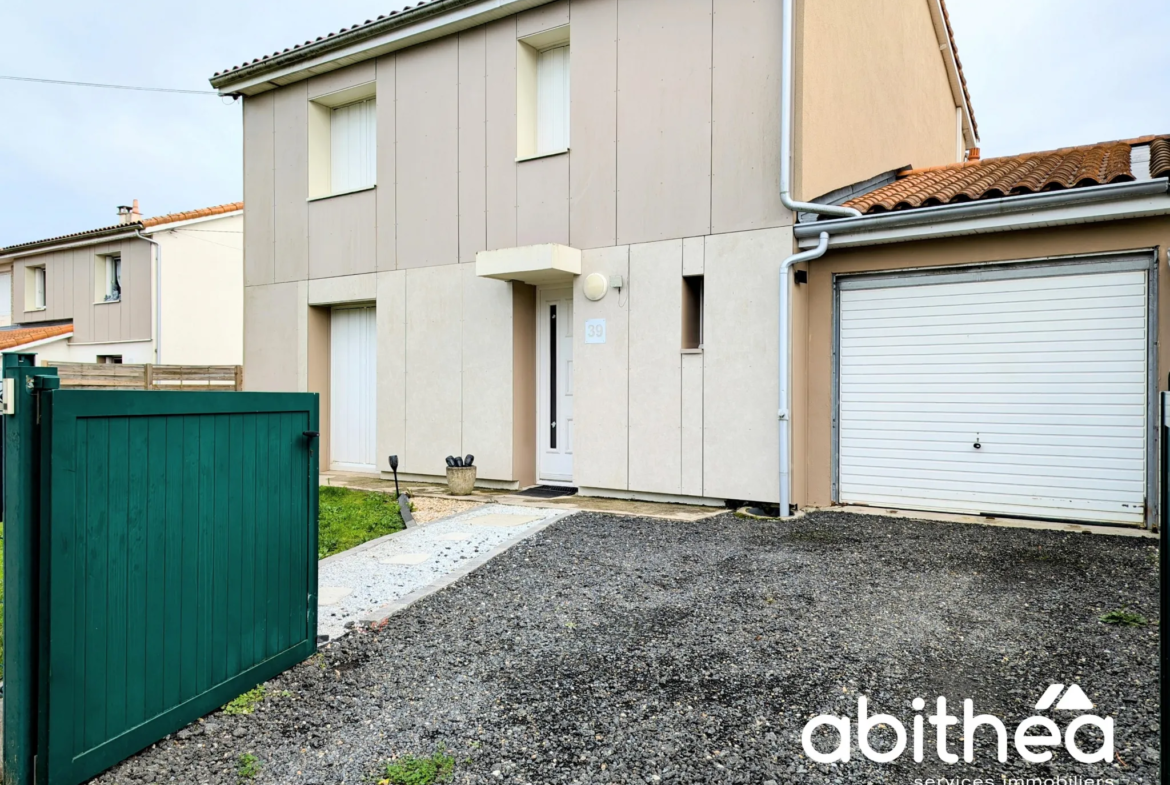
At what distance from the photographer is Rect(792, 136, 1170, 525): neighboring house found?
6664mm

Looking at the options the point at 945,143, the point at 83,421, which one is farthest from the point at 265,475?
the point at 945,143

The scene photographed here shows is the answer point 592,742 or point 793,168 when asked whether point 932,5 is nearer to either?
point 793,168

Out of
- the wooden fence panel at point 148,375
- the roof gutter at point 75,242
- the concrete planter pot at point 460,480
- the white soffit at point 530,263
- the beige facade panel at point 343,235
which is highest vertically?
the roof gutter at point 75,242

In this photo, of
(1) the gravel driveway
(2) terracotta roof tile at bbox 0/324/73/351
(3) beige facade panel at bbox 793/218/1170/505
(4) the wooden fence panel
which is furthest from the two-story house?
(2) terracotta roof tile at bbox 0/324/73/351

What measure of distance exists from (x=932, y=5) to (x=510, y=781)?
45.6 feet

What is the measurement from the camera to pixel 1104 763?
2.65m

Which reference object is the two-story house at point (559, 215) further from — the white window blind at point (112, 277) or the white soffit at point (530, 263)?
the white window blind at point (112, 277)

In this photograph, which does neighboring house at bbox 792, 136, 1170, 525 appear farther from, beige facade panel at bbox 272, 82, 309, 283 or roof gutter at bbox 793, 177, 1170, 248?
beige facade panel at bbox 272, 82, 309, 283

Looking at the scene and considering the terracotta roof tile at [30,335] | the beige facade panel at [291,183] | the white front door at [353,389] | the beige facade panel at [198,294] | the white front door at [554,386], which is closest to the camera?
the white front door at [554,386]

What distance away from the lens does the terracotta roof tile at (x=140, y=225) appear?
20.2 metres

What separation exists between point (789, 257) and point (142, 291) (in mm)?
19151

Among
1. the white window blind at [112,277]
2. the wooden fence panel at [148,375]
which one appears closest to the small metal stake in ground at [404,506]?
the wooden fence panel at [148,375]

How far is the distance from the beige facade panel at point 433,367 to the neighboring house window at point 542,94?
1.93m

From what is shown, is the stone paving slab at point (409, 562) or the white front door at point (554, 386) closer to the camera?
the stone paving slab at point (409, 562)
